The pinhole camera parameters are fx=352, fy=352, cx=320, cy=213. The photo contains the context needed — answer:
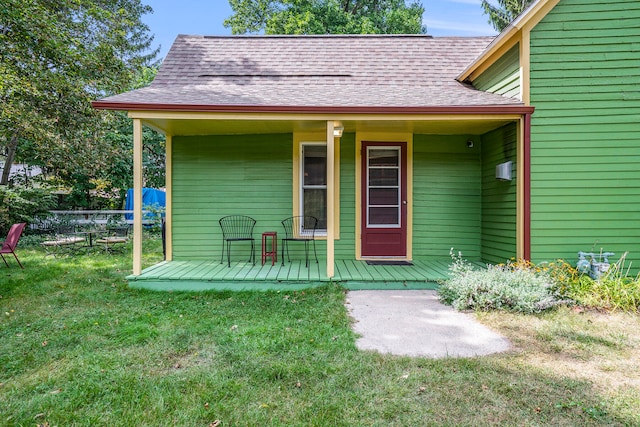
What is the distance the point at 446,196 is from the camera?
19.6 ft

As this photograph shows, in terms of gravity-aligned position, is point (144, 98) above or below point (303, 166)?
above

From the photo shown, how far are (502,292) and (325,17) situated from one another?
15498 mm

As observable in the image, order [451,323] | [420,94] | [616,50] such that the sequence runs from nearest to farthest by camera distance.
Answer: [451,323], [616,50], [420,94]

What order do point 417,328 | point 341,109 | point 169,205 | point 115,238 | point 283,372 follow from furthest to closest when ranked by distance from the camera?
point 115,238 < point 169,205 < point 341,109 < point 417,328 < point 283,372

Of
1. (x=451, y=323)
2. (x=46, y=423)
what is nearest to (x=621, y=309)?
(x=451, y=323)

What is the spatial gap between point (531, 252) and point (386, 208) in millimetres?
2240

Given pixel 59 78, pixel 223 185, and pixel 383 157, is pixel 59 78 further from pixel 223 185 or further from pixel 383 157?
pixel 383 157

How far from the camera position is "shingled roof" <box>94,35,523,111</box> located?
15.4 feet

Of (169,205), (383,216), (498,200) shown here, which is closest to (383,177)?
(383,216)

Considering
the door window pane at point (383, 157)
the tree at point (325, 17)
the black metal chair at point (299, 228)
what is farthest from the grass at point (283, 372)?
the tree at point (325, 17)

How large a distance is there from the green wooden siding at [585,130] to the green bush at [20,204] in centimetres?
1085

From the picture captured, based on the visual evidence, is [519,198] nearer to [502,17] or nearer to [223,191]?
[223,191]

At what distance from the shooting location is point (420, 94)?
5266mm

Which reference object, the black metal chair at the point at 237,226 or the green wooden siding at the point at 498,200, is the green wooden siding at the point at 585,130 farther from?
the black metal chair at the point at 237,226
